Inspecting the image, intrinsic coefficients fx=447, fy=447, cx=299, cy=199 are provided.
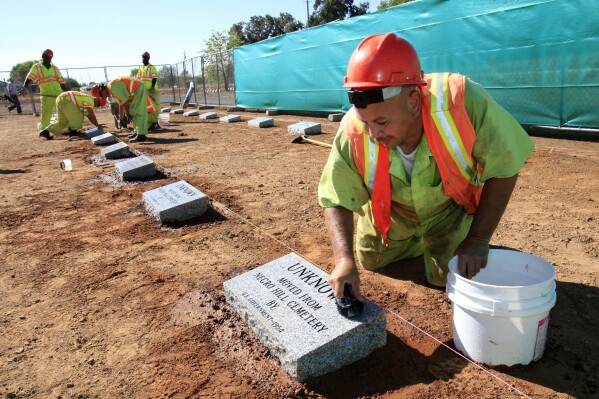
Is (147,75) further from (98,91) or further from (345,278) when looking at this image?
(345,278)

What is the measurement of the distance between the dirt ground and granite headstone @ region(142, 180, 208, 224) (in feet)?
0.40

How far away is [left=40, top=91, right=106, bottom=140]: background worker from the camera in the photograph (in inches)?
→ 440

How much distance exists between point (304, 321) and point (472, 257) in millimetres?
892

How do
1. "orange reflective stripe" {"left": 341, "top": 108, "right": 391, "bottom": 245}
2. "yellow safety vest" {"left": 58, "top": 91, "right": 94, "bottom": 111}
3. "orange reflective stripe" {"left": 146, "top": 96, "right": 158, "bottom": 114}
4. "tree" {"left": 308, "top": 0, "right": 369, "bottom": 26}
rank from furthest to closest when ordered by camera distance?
"tree" {"left": 308, "top": 0, "right": 369, "bottom": 26} < "orange reflective stripe" {"left": 146, "top": 96, "right": 158, "bottom": 114} < "yellow safety vest" {"left": 58, "top": 91, "right": 94, "bottom": 111} < "orange reflective stripe" {"left": 341, "top": 108, "right": 391, "bottom": 245}

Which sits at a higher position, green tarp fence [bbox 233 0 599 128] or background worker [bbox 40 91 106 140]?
green tarp fence [bbox 233 0 599 128]

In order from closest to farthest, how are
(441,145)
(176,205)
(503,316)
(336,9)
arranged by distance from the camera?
(503,316)
(441,145)
(176,205)
(336,9)

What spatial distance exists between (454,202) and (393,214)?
1.28 ft

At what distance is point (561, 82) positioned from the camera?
708cm

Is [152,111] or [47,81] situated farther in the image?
[152,111]

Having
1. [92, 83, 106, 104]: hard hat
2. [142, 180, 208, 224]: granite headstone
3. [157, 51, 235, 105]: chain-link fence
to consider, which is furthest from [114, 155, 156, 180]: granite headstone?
[157, 51, 235, 105]: chain-link fence

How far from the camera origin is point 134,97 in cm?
1011

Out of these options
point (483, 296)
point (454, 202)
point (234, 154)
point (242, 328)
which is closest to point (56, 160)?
point (234, 154)

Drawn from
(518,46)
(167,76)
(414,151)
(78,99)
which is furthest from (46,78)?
(167,76)

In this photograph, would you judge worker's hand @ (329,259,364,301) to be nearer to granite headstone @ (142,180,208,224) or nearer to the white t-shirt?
the white t-shirt
